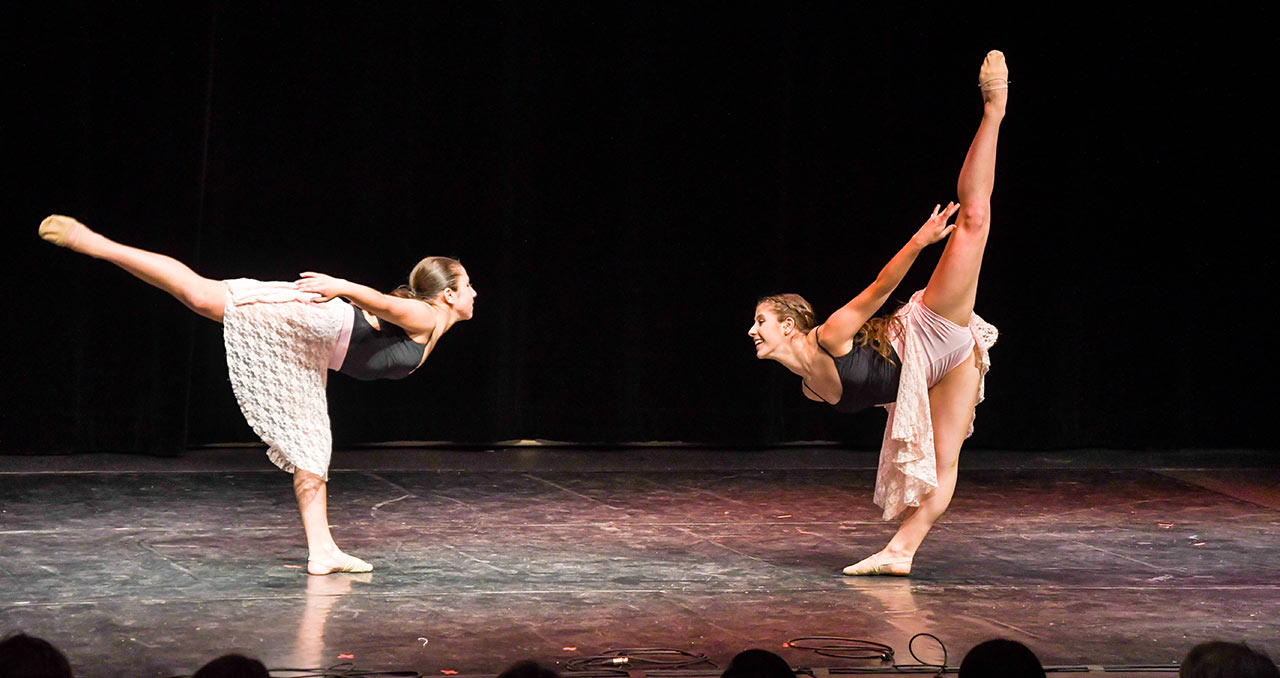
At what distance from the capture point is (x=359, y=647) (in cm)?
315

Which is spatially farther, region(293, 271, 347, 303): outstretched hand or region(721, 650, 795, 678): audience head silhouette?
region(293, 271, 347, 303): outstretched hand

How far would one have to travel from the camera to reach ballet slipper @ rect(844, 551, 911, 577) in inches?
158

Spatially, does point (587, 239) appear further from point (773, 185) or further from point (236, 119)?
point (236, 119)

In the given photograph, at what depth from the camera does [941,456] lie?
4.04 metres

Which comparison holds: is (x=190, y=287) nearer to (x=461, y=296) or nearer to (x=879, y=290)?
(x=461, y=296)

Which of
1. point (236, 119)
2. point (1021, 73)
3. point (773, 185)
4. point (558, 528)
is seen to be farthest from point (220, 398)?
point (1021, 73)

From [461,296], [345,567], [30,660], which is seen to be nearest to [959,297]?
[461,296]

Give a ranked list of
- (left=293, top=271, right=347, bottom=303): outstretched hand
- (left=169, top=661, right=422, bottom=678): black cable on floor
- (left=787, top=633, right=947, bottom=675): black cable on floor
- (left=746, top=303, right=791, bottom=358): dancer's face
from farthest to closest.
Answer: (left=746, top=303, right=791, bottom=358): dancer's face → (left=293, top=271, right=347, bottom=303): outstretched hand → (left=787, top=633, right=947, bottom=675): black cable on floor → (left=169, top=661, right=422, bottom=678): black cable on floor

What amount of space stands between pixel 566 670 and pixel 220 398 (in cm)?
376

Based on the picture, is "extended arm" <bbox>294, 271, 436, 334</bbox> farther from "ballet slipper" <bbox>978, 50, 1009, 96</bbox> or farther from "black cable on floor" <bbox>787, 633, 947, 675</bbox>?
"ballet slipper" <bbox>978, 50, 1009, 96</bbox>

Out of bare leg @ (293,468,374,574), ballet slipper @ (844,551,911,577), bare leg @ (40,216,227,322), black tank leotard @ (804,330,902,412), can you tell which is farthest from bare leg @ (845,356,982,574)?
bare leg @ (40,216,227,322)

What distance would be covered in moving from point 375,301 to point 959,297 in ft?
5.23

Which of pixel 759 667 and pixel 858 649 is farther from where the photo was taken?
pixel 858 649

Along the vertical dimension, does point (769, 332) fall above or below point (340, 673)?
above
